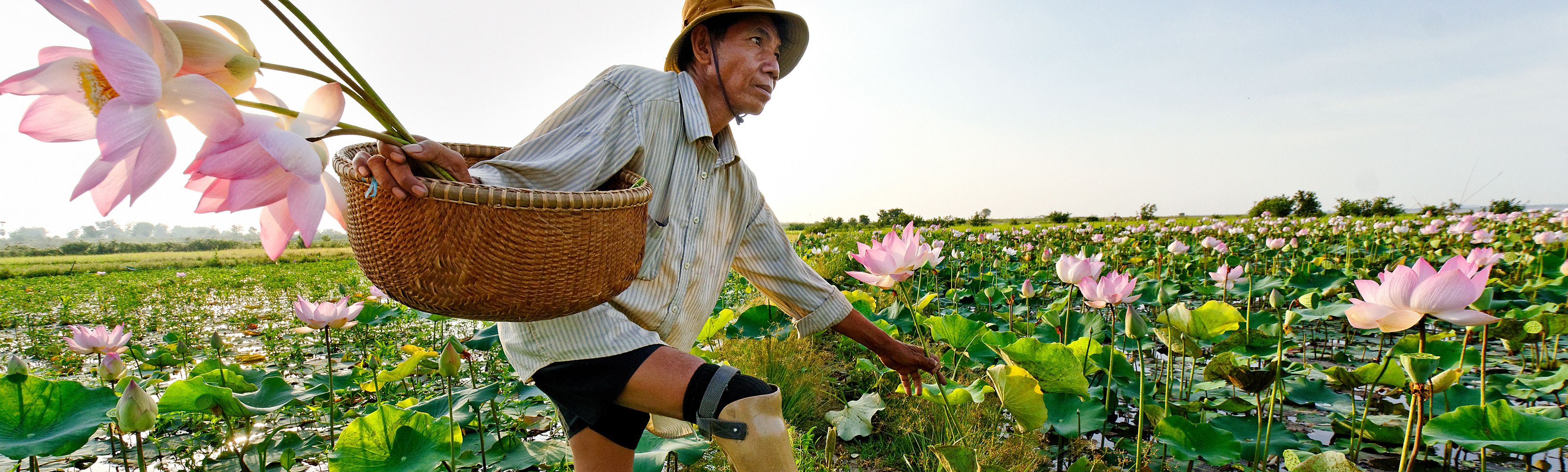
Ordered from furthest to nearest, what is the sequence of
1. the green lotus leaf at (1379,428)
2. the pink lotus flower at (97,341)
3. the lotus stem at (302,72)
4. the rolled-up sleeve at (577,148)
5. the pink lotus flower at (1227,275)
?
the pink lotus flower at (1227,275) < the pink lotus flower at (97,341) < the green lotus leaf at (1379,428) < the rolled-up sleeve at (577,148) < the lotus stem at (302,72)

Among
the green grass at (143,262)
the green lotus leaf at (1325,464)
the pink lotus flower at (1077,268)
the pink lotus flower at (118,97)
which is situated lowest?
the green grass at (143,262)

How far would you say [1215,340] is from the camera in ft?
7.38

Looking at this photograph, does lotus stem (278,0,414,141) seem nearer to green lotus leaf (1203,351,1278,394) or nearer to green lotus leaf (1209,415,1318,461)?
green lotus leaf (1203,351,1278,394)

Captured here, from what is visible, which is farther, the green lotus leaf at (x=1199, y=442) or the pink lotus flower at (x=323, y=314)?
the pink lotus flower at (x=323, y=314)

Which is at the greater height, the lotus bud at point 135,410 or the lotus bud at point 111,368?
the lotus bud at point 135,410

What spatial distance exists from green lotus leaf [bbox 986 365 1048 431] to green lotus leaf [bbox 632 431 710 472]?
2.39 feet

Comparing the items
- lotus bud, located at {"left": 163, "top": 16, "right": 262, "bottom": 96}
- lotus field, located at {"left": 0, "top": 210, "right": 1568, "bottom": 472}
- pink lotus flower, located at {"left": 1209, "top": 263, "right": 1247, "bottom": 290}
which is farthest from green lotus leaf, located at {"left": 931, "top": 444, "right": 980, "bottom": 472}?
pink lotus flower, located at {"left": 1209, "top": 263, "right": 1247, "bottom": 290}

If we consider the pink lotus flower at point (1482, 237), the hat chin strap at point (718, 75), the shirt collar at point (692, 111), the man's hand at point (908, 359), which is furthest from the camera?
the pink lotus flower at point (1482, 237)

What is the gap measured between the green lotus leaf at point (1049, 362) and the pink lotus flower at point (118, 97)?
5.24 feet

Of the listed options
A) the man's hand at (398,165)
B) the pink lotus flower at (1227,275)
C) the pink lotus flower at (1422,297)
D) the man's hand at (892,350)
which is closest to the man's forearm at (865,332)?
the man's hand at (892,350)

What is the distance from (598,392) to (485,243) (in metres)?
0.51

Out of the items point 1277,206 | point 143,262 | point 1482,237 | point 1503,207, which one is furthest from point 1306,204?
point 143,262

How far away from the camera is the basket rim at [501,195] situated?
72cm

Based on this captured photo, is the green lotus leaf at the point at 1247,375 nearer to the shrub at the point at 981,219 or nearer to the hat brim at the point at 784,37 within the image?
the hat brim at the point at 784,37
